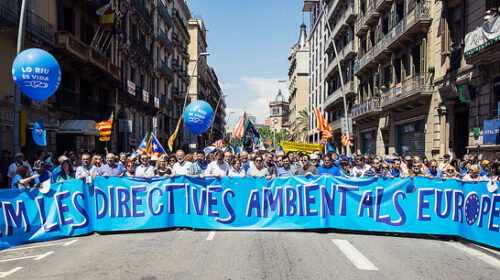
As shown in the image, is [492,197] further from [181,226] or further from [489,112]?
[489,112]

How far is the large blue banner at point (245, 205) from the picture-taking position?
25.4 ft

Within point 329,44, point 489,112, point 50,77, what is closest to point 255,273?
point 50,77

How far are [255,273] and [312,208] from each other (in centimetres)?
324

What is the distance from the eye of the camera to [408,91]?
69.7ft

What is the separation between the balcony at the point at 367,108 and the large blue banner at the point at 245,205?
62.8 feet

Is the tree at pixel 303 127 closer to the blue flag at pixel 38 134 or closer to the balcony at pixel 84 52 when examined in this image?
the balcony at pixel 84 52

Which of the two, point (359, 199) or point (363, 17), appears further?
point (363, 17)

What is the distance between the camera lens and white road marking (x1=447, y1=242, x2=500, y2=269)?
6246 millimetres

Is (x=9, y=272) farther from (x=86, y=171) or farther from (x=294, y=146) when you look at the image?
(x=294, y=146)

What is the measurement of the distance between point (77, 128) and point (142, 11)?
55.1ft

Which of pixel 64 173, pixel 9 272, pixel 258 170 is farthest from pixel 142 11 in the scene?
pixel 9 272

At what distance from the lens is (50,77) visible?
30.2 ft

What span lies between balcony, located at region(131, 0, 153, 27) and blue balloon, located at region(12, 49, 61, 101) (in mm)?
23030

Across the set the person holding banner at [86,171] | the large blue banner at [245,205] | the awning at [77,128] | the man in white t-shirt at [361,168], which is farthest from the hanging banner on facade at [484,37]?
the awning at [77,128]
